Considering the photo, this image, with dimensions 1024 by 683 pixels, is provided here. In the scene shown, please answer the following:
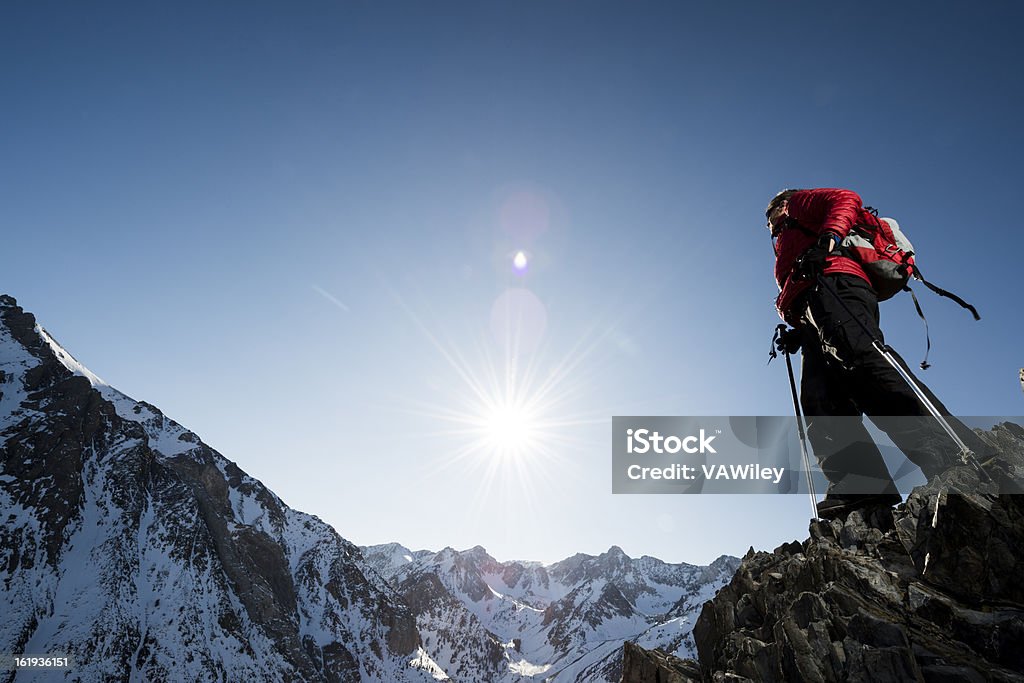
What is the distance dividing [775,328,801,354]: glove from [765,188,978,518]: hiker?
12 millimetres

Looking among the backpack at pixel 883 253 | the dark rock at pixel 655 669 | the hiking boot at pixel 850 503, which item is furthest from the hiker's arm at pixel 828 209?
the dark rock at pixel 655 669

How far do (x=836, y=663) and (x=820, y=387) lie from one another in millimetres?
2894

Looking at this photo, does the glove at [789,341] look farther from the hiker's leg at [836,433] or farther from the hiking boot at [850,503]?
the hiking boot at [850,503]

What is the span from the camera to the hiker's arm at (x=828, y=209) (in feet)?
18.4

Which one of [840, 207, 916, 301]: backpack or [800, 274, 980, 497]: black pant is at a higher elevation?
[840, 207, 916, 301]: backpack

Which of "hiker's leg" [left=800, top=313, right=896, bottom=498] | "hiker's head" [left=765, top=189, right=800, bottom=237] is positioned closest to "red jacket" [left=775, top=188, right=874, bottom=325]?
"hiker's head" [left=765, top=189, right=800, bottom=237]

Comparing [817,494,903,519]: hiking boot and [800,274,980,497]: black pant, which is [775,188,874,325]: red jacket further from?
[817,494,903,519]: hiking boot

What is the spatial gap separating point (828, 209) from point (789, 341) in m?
1.68

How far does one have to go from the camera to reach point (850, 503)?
5902 mm

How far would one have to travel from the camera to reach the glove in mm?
6627

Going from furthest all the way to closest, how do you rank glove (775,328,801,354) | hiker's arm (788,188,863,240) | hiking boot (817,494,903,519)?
1. glove (775,328,801,354)
2. hiking boot (817,494,903,519)
3. hiker's arm (788,188,863,240)

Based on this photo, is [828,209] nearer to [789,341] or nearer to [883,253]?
[883,253]

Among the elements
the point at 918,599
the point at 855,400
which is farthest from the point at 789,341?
the point at 918,599

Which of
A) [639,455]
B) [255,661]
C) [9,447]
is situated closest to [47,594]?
[9,447]
